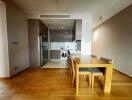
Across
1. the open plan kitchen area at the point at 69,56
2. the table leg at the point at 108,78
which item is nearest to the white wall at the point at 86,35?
the open plan kitchen area at the point at 69,56

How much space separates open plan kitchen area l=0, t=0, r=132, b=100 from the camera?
2506 mm

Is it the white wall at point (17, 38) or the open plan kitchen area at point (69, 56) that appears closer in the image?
the open plan kitchen area at point (69, 56)

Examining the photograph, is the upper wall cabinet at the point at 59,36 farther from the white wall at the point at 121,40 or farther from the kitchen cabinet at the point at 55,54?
the white wall at the point at 121,40

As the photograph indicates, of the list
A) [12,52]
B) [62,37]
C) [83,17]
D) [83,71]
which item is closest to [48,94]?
[83,71]

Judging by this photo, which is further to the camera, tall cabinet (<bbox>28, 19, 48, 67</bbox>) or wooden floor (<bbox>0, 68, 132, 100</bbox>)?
tall cabinet (<bbox>28, 19, 48, 67</bbox>)

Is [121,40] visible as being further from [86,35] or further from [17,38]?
[17,38]

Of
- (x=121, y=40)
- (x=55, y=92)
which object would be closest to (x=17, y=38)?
(x=55, y=92)

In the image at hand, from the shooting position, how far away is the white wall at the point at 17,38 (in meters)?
3.56

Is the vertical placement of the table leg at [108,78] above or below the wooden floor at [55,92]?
above

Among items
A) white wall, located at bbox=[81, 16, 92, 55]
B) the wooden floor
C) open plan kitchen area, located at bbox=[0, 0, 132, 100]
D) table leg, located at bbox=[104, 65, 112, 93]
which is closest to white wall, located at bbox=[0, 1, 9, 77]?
open plan kitchen area, located at bbox=[0, 0, 132, 100]

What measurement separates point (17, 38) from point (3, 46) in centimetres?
71

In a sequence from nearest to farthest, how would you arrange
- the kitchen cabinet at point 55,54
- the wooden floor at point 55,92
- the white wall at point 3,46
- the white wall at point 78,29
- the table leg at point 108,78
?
the wooden floor at point 55,92
the table leg at point 108,78
the white wall at point 3,46
the white wall at point 78,29
the kitchen cabinet at point 55,54

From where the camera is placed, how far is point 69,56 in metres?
4.23

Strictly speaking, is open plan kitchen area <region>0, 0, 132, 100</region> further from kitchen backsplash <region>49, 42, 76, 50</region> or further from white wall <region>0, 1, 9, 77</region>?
kitchen backsplash <region>49, 42, 76, 50</region>
